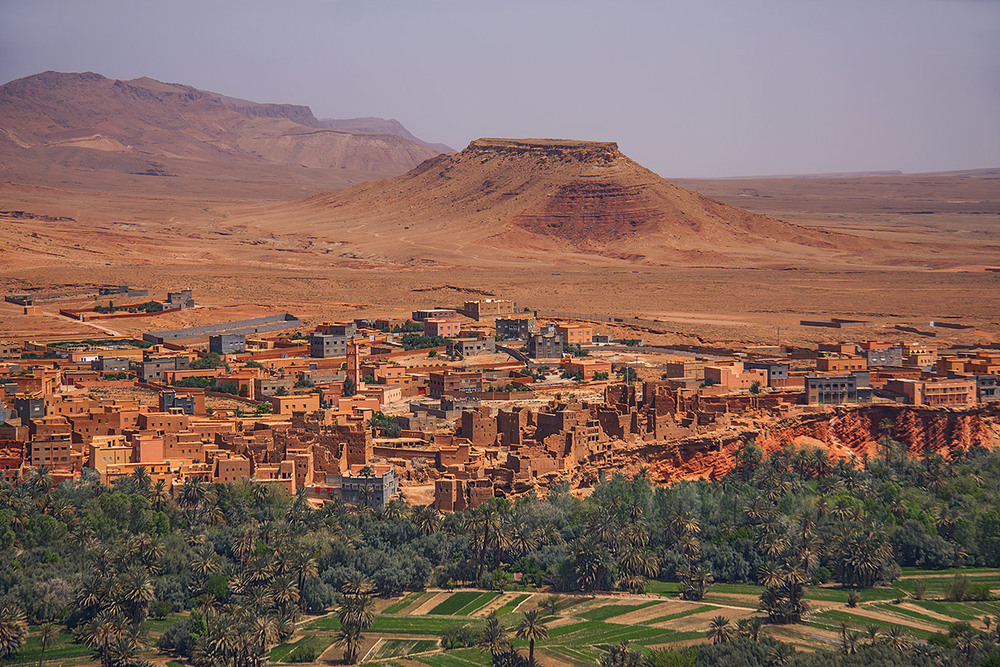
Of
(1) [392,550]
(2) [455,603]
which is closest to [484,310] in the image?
(1) [392,550]

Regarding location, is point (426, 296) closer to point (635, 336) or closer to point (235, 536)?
point (635, 336)

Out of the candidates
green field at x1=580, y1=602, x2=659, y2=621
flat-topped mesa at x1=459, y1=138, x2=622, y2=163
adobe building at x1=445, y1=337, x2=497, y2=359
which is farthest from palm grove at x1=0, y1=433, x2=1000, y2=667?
Result: flat-topped mesa at x1=459, y1=138, x2=622, y2=163

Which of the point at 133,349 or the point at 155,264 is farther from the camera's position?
the point at 155,264

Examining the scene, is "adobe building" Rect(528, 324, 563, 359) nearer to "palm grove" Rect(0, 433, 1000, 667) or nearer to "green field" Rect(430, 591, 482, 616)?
"palm grove" Rect(0, 433, 1000, 667)

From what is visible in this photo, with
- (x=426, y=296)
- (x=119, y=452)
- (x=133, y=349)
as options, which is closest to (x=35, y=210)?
(x=426, y=296)

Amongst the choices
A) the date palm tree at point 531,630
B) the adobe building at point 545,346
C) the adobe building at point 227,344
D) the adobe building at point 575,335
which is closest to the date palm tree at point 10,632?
the date palm tree at point 531,630

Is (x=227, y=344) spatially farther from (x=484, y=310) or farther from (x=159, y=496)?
(x=159, y=496)
